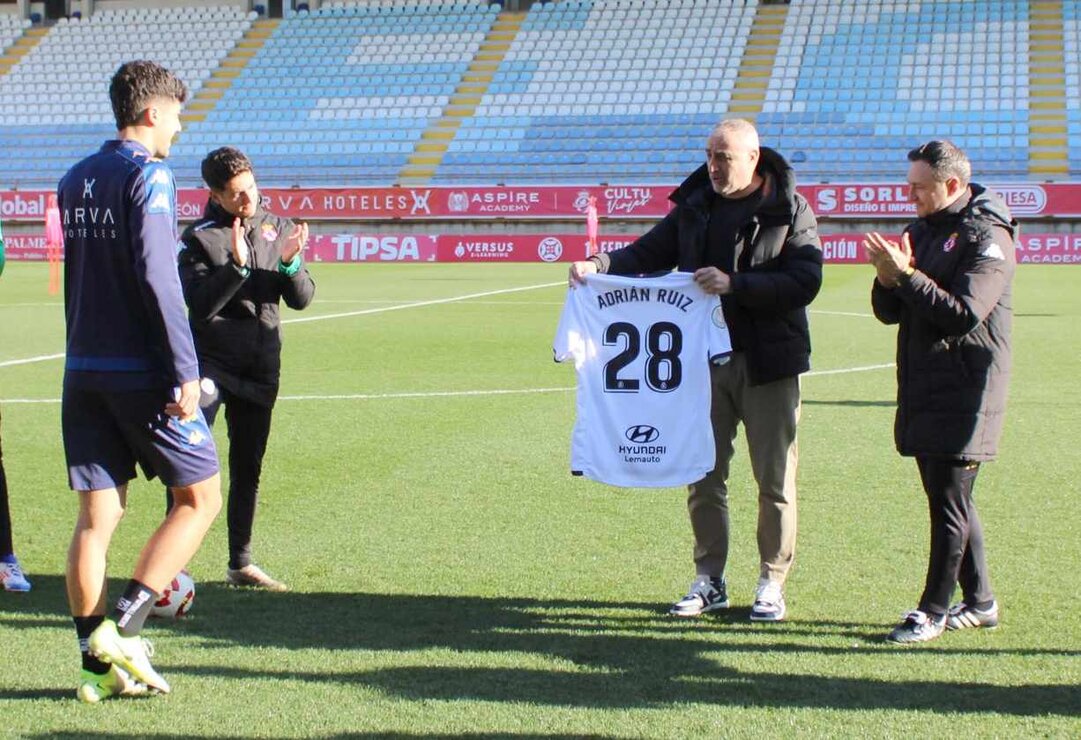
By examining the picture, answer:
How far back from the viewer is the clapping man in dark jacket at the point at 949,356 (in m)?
5.01

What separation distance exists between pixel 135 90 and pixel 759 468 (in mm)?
2767

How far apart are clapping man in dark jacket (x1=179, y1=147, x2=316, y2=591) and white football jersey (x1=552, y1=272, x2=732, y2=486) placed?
1192mm

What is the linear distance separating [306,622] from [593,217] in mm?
25471

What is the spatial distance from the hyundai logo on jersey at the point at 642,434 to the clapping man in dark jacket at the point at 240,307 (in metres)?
1.46

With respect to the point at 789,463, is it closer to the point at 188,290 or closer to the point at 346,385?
the point at 188,290

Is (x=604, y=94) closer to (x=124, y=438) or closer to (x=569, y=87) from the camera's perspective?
(x=569, y=87)

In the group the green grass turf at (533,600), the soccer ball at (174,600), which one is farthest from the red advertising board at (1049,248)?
the soccer ball at (174,600)

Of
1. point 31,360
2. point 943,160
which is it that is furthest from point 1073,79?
point 943,160

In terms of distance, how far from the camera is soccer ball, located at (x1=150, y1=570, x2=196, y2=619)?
5.34 meters

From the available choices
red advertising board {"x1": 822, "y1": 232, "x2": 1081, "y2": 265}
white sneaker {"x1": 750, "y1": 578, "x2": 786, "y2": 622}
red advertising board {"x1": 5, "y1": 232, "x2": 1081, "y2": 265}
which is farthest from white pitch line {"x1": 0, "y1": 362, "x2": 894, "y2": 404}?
red advertising board {"x1": 5, "y1": 232, "x2": 1081, "y2": 265}

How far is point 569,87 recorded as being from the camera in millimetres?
41594

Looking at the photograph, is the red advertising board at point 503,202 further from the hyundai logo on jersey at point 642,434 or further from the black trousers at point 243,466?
the hyundai logo on jersey at point 642,434

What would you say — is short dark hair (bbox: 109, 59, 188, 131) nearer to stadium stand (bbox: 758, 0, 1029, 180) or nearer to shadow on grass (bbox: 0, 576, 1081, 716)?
shadow on grass (bbox: 0, 576, 1081, 716)

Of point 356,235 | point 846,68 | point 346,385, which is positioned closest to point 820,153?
point 846,68
